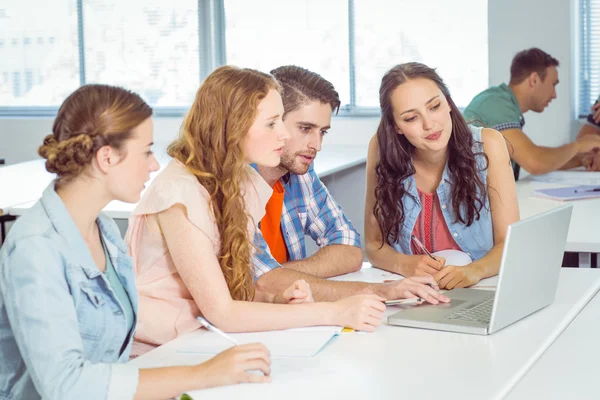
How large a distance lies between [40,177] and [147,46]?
237 centimetres

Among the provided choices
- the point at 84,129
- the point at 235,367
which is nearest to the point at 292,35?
the point at 84,129

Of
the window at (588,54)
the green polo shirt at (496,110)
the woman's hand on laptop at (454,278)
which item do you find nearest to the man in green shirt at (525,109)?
the green polo shirt at (496,110)

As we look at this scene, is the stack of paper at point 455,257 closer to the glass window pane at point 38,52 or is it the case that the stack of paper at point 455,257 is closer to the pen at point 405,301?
the pen at point 405,301

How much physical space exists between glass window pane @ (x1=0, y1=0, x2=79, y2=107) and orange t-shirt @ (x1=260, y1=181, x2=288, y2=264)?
173 inches

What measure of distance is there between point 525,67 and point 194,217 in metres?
3.35

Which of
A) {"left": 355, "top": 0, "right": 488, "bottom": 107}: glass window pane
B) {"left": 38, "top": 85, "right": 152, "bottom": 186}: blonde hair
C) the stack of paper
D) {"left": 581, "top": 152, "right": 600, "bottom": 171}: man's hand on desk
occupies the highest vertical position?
{"left": 355, "top": 0, "right": 488, "bottom": 107}: glass window pane

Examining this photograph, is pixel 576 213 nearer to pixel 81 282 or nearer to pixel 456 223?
pixel 456 223

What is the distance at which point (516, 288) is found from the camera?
1.60 meters

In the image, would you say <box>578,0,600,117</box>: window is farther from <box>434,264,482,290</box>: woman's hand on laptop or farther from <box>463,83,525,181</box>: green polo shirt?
<box>434,264,482,290</box>: woman's hand on laptop

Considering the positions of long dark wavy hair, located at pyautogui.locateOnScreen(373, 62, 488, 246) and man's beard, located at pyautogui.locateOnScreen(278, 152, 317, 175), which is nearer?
man's beard, located at pyautogui.locateOnScreen(278, 152, 317, 175)

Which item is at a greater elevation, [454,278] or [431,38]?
[431,38]

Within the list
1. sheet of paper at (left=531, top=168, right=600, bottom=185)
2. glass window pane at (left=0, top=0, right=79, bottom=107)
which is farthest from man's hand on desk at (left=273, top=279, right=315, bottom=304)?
glass window pane at (left=0, top=0, right=79, bottom=107)

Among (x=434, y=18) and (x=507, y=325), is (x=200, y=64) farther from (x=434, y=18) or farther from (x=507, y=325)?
(x=507, y=325)

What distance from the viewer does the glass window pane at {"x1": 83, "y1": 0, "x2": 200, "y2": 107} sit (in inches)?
238
